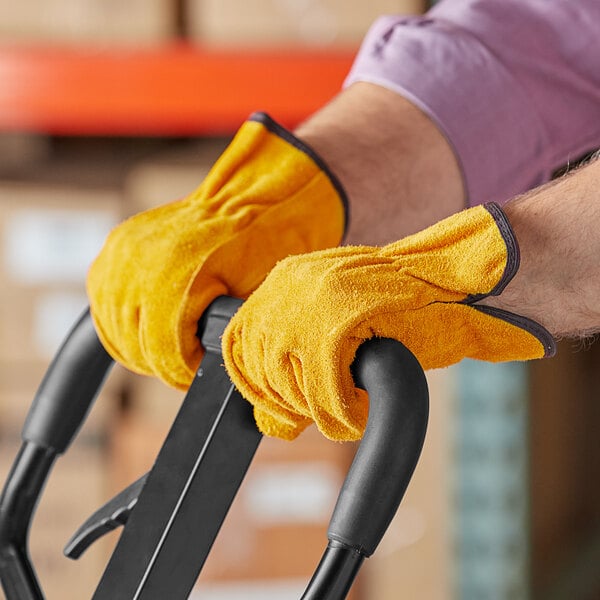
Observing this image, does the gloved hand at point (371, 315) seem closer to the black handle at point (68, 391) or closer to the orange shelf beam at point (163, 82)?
the black handle at point (68, 391)

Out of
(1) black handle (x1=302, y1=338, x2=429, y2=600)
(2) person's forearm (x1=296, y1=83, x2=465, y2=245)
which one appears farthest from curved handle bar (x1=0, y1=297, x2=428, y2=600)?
(2) person's forearm (x1=296, y1=83, x2=465, y2=245)

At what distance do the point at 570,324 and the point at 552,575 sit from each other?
2.51m

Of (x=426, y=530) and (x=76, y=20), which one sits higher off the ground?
(x=76, y=20)

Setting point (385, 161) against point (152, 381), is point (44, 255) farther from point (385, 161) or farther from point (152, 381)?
point (385, 161)

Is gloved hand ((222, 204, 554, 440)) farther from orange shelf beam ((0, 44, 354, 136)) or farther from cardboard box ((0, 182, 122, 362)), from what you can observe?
cardboard box ((0, 182, 122, 362))

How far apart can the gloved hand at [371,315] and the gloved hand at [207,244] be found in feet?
0.31

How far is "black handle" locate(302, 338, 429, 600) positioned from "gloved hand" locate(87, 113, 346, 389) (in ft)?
0.60

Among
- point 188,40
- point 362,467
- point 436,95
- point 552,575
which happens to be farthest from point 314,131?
point 552,575

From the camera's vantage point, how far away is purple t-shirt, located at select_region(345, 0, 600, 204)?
781 millimetres

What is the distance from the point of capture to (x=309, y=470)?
2098mm

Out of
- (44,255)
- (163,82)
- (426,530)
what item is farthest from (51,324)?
(426,530)

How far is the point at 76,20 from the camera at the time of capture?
6.37 feet

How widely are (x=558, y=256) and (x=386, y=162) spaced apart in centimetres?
24

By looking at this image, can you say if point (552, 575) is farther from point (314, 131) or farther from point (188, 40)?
point (314, 131)
